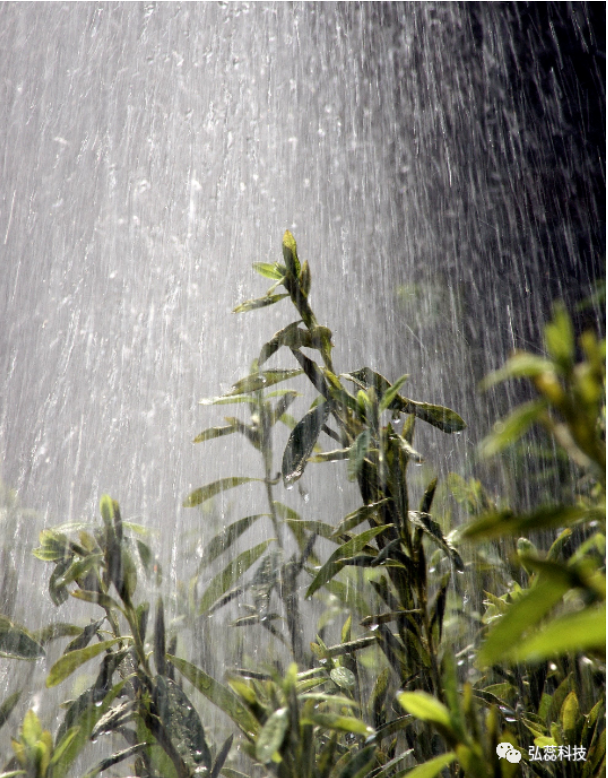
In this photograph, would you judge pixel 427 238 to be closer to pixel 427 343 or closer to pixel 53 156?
pixel 427 343

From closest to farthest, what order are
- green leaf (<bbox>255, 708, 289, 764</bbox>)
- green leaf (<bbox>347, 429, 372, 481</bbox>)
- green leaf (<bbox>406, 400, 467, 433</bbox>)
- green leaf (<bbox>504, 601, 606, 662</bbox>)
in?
green leaf (<bbox>504, 601, 606, 662</bbox>), green leaf (<bbox>255, 708, 289, 764</bbox>), green leaf (<bbox>347, 429, 372, 481</bbox>), green leaf (<bbox>406, 400, 467, 433</bbox>)

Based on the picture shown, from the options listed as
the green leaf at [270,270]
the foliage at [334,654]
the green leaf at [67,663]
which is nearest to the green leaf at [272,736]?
the foliage at [334,654]

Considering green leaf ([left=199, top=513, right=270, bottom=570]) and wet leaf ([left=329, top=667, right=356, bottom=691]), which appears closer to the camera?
wet leaf ([left=329, top=667, right=356, bottom=691])

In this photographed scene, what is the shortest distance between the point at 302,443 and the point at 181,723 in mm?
246

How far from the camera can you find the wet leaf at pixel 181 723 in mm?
470

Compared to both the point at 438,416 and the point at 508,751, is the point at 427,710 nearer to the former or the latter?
the point at 508,751

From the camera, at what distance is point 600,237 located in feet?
5.98

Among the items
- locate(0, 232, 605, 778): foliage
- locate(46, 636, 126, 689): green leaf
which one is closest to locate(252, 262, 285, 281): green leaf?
locate(0, 232, 605, 778): foliage

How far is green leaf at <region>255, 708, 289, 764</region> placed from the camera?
0.32m

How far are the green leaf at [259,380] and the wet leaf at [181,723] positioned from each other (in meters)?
0.27

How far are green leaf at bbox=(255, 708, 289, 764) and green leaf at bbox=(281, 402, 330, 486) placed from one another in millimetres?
208

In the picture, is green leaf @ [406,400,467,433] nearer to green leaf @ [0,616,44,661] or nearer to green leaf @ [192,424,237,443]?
green leaf @ [192,424,237,443]

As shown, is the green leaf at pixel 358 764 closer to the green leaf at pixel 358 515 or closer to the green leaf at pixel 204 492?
the green leaf at pixel 358 515

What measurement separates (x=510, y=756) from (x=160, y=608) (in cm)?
29
